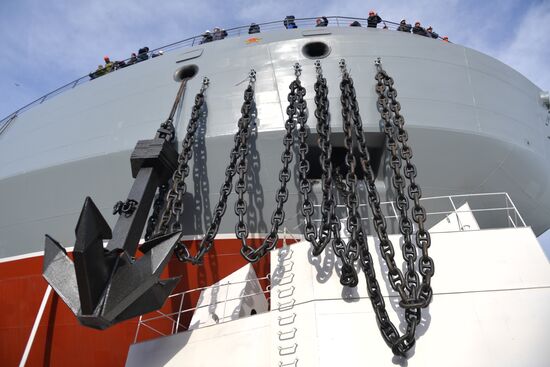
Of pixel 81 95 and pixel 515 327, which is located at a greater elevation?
pixel 81 95

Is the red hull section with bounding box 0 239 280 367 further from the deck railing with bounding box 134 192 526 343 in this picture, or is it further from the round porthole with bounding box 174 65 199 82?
the round porthole with bounding box 174 65 199 82

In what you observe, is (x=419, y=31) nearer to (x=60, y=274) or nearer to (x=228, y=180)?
(x=228, y=180)

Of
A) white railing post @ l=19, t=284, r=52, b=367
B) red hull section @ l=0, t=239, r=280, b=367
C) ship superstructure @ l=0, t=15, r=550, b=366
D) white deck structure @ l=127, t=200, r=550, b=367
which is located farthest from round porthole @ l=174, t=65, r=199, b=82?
white deck structure @ l=127, t=200, r=550, b=367

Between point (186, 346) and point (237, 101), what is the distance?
3.72 m

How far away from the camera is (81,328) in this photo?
211 inches

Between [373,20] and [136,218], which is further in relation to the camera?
[373,20]

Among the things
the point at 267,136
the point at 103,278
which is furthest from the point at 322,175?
the point at 103,278

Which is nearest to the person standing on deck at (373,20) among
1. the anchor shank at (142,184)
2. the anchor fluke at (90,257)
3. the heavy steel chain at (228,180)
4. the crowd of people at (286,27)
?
the crowd of people at (286,27)

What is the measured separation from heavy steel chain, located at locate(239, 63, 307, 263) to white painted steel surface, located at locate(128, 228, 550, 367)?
262 mm

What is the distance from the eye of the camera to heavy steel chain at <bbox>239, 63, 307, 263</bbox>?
421 centimetres

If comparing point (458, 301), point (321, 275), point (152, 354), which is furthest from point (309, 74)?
point (152, 354)

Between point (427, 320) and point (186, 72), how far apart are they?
573 centimetres

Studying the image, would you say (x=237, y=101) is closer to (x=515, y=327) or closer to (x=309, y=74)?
(x=309, y=74)

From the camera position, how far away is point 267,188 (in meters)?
5.67
